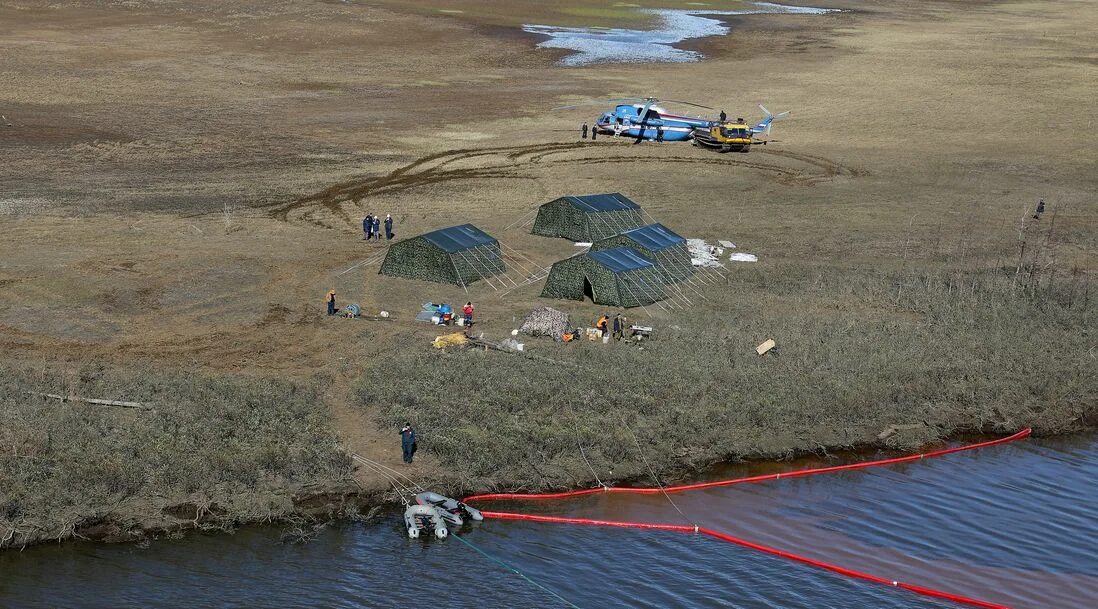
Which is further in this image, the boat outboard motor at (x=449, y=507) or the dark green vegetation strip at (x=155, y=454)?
the boat outboard motor at (x=449, y=507)

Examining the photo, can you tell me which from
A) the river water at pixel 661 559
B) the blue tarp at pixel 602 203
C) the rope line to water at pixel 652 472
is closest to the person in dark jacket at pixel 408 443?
the river water at pixel 661 559

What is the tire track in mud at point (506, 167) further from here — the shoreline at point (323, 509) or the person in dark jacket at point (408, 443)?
the shoreline at point (323, 509)

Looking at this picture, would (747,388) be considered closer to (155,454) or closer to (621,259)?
(621,259)

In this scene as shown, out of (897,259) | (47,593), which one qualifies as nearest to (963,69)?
(897,259)

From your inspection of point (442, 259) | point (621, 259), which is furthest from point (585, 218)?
point (442, 259)

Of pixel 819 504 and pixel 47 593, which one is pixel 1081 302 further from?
pixel 47 593

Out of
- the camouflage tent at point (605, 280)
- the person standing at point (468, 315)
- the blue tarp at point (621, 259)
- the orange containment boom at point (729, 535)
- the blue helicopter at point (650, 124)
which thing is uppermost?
the blue helicopter at point (650, 124)
